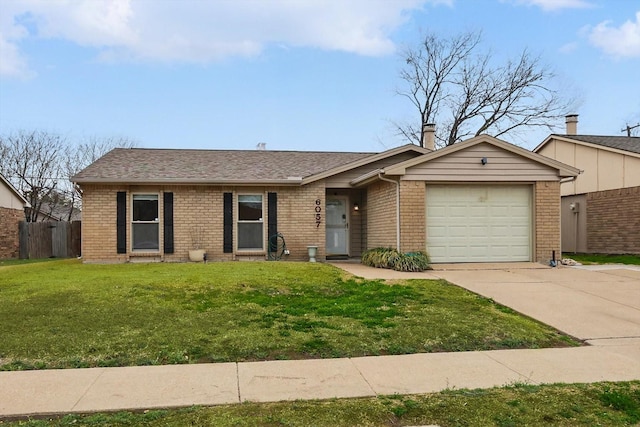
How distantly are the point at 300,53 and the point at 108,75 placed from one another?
7581 millimetres

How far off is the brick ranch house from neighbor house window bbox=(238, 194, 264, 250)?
0.03m

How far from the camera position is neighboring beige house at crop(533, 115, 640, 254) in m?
17.0

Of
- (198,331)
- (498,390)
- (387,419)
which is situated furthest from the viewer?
(198,331)

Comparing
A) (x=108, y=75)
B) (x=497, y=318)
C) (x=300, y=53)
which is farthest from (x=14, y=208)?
(x=497, y=318)

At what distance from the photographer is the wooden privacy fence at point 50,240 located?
21.1m

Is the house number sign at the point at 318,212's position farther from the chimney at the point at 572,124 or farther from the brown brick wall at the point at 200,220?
the chimney at the point at 572,124

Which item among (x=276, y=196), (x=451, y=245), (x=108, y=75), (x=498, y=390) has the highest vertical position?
(x=108, y=75)

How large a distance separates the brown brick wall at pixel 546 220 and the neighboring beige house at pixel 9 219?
66.5 feet

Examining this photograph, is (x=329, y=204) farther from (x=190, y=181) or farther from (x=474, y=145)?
(x=474, y=145)

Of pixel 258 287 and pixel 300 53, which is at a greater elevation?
pixel 300 53

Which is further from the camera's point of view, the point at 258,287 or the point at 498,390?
the point at 258,287

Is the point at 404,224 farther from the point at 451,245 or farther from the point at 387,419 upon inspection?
the point at 387,419

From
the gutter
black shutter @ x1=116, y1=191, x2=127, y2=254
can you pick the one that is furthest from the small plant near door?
black shutter @ x1=116, y1=191, x2=127, y2=254

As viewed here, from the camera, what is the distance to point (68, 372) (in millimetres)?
5289
